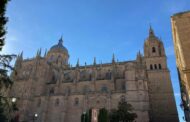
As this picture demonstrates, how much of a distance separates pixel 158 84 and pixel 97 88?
14050 millimetres

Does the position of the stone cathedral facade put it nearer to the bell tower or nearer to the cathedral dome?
the bell tower

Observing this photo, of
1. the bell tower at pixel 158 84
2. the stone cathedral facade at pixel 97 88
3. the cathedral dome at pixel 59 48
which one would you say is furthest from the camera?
the cathedral dome at pixel 59 48

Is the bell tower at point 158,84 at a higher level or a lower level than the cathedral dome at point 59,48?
lower

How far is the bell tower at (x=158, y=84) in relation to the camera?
39.8m

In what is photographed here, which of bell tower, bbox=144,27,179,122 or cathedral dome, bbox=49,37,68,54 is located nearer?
bell tower, bbox=144,27,179,122

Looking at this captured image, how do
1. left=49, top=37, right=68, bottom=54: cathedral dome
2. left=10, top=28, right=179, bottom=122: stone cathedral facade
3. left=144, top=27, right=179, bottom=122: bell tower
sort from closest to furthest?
left=10, top=28, right=179, bottom=122: stone cathedral facade → left=144, top=27, right=179, bottom=122: bell tower → left=49, top=37, right=68, bottom=54: cathedral dome

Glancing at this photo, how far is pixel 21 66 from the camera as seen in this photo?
53500 millimetres

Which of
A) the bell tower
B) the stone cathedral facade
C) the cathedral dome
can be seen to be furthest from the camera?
the cathedral dome

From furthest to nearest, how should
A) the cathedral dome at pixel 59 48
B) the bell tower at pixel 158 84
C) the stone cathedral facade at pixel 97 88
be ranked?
the cathedral dome at pixel 59 48 → the bell tower at pixel 158 84 → the stone cathedral facade at pixel 97 88

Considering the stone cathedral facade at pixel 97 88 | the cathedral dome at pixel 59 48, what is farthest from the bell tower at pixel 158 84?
the cathedral dome at pixel 59 48

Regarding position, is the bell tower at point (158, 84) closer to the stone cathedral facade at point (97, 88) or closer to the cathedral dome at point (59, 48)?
the stone cathedral facade at point (97, 88)

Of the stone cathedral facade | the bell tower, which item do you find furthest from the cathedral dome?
the bell tower

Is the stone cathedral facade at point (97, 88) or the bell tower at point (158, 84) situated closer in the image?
the stone cathedral facade at point (97, 88)

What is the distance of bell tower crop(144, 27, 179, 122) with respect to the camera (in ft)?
131
